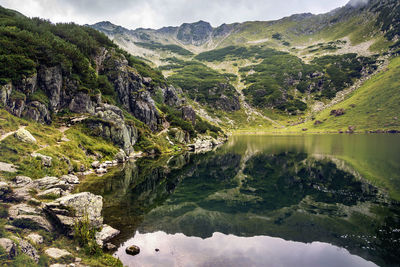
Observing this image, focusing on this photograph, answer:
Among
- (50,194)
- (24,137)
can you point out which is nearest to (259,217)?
(50,194)

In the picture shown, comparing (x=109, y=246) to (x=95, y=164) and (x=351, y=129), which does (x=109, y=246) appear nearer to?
(x=95, y=164)

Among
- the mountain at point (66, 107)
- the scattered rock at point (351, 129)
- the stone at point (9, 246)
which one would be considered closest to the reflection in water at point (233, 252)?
the stone at point (9, 246)

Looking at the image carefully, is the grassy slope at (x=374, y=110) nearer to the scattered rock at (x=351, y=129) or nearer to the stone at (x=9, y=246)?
the scattered rock at (x=351, y=129)

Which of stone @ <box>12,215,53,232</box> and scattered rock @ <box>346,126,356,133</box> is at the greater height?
stone @ <box>12,215,53,232</box>

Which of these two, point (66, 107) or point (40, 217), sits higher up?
point (66, 107)

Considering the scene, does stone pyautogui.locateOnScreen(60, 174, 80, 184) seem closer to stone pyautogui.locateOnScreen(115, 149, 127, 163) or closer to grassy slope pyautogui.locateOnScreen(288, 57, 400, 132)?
stone pyautogui.locateOnScreen(115, 149, 127, 163)

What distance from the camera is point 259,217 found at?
2458cm

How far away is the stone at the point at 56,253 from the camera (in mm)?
14070

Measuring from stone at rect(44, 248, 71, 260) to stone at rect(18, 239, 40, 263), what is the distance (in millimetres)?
757

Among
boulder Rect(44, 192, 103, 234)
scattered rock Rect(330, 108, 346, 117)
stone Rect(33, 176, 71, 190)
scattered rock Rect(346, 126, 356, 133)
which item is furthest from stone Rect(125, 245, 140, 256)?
scattered rock Rect(330, 108, 346, 117)

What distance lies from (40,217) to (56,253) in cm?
475

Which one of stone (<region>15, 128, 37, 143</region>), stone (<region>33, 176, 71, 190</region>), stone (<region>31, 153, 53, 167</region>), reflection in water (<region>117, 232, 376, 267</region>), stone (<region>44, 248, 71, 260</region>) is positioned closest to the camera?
stone (<region>44, 248, 71, 260</region>)

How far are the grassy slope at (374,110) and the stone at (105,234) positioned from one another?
597 ft

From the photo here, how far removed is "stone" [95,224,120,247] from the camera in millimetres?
17584
